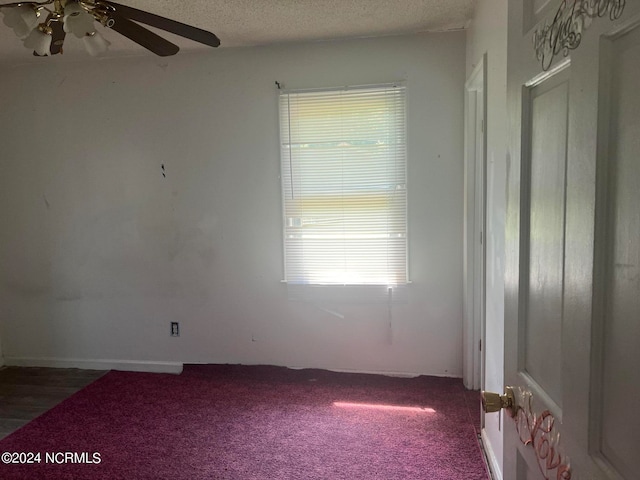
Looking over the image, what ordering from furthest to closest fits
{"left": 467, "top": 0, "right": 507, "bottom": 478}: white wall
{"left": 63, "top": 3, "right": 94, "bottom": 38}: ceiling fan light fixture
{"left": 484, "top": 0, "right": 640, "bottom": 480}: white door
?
{"left": 467, "top": 0, "right": 507, "bottom": 478}: white wall < {"left": 63, "top": 3, "right": 94, "bottom": 38}: ceiling fan light fixture < {"left": 484, "top": 0, "right": 640, "bottom": 480}: white door

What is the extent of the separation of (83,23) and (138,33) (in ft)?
0.91

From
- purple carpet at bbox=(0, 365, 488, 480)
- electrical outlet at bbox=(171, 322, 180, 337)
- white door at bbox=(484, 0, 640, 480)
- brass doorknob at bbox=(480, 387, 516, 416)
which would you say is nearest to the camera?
white door at bbox=(484, 0, 640, 480)

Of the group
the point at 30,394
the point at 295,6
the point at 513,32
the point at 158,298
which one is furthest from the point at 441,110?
the point at 30,394

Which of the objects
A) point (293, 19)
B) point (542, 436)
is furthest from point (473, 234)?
point (542, 436)

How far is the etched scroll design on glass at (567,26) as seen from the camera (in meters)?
0.65

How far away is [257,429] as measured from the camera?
2656 mm

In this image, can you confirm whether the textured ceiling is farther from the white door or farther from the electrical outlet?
the electrical outlet

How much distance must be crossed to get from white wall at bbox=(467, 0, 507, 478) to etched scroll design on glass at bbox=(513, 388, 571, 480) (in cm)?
99

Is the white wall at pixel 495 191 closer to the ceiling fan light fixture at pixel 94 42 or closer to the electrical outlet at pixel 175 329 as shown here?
the ceiling fan light fixture at pixel 94 42

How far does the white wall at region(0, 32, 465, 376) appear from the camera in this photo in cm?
311

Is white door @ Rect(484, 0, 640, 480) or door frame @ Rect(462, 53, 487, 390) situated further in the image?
door frame @ Rect(462, 53, 487, 390)

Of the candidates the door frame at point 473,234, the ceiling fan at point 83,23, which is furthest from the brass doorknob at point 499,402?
the door frame at point 473,234

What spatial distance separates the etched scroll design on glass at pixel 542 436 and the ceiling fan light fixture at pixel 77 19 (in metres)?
1.73

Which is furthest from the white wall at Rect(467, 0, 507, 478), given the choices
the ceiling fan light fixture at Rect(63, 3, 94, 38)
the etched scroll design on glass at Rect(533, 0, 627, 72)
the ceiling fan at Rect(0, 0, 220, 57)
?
the ceiling fan light fixture at Rect(63, 3, 94, 38)
